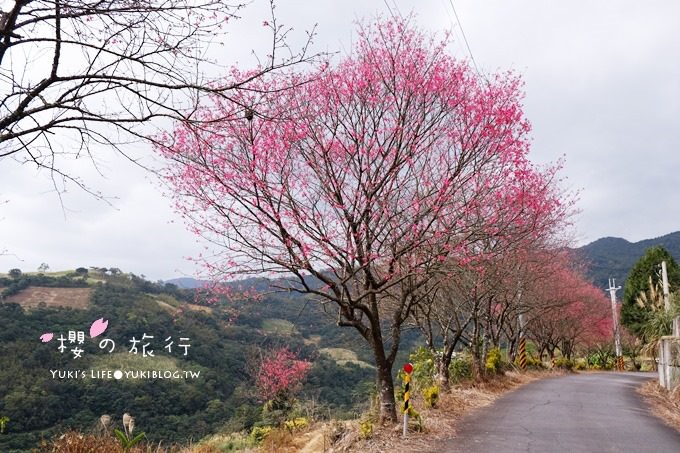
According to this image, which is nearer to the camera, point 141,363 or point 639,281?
point 639,281

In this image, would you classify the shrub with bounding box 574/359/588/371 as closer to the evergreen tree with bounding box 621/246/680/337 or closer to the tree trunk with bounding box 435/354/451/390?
the evergreen tree with bounding box 621/246/680/337

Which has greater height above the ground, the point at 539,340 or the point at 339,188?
the point at 339,188

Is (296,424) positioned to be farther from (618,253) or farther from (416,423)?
(618,253)

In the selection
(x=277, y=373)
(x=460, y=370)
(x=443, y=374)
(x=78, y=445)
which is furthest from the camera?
(x=277, y=373)

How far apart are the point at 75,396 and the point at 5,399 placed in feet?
13.7

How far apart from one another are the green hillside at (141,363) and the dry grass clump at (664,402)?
33.7 ft

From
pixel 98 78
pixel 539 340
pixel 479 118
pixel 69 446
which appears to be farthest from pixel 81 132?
pixel 539 340

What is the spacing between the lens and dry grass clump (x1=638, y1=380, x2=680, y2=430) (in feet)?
37.4

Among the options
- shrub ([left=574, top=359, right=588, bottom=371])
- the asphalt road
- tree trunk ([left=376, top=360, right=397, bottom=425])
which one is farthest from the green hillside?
A: shrub ([left=574, top=359, right=588, bottom=371])

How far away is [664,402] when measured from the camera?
14.0 m

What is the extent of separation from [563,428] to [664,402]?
5.99 meters

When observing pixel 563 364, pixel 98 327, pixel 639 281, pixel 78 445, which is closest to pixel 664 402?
pixel 78 445

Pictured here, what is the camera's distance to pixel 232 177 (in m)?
8.13

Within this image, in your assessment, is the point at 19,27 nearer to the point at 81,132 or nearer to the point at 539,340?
the point at 81,132
